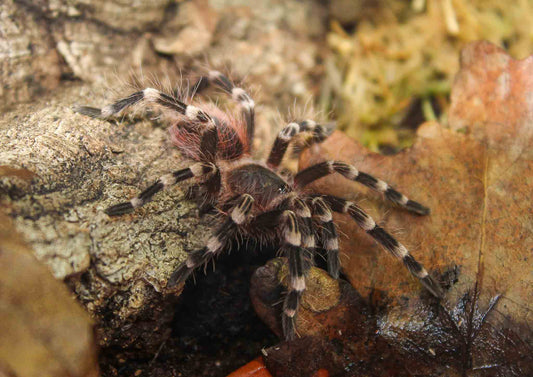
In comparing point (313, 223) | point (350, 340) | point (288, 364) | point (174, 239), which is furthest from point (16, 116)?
point (350, 340)

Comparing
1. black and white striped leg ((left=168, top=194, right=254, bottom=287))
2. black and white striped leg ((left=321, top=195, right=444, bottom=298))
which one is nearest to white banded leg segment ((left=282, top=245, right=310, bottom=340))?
black and white striped leg ((left=168, top=194, right=254, bottom=287))

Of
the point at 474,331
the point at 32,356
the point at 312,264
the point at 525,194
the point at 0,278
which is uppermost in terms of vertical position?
the point at 0,278

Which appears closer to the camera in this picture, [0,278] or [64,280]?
[0,278]

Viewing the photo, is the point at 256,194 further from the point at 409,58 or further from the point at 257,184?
the point at 409,58

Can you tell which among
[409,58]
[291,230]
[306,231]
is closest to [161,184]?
[291,230]

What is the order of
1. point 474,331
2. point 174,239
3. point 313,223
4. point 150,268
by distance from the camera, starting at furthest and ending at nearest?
1. point 313,223
2. point 174,239
3. point 150,268
4. point 474,331

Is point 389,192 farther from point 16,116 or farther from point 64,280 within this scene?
point 16,116

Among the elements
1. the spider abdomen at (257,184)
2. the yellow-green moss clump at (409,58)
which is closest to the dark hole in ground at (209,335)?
the spider abdomen at (257,184)
